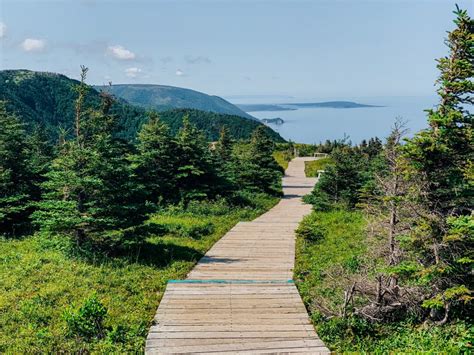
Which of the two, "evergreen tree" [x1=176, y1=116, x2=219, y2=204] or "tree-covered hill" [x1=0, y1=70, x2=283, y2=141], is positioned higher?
"tree-covered hill" [x1=0, y1=70, x2=283, y2=141]

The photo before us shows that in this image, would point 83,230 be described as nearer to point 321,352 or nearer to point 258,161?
point 321,352

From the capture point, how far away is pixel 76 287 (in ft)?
30.3

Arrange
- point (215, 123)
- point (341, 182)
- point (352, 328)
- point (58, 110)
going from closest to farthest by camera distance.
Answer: point (352, 328)
point (341, 182)
point (215, 123)
point (58, 110)

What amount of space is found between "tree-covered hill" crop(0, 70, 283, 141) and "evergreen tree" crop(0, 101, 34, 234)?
6685cm

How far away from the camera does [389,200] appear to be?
738 cm

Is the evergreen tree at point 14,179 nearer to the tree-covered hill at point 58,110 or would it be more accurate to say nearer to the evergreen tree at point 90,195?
the evergreen tree at point 90,195

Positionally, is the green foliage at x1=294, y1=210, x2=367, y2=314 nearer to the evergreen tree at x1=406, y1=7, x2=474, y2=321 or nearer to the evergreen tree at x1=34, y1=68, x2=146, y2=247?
the evergreen tree at x1=406, y1=7, x2=474, y2=321

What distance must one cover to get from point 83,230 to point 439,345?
8.50m

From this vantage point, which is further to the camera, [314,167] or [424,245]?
[314,167]

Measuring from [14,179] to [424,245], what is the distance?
1483 cm

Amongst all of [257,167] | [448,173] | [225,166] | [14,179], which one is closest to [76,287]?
[448,173]

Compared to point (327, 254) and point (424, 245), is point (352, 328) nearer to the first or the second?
point (424, 245)

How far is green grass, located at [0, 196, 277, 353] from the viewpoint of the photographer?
716 centimetres

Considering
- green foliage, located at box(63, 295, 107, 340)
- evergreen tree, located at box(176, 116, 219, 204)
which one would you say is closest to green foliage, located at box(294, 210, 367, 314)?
green foliage, located at box(63, 295, 107, 340)
